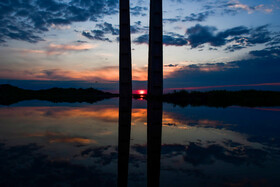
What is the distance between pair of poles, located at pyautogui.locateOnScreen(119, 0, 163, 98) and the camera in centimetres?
1644

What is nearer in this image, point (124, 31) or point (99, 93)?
point (124, 31)

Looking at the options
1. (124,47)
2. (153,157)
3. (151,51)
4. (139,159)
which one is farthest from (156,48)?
(139,159)

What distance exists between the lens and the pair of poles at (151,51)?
53.9 feet

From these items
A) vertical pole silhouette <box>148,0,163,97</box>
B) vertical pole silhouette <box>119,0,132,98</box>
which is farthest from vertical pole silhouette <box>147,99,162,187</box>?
vertical pole silhouette <box>119,0,132,98</box>

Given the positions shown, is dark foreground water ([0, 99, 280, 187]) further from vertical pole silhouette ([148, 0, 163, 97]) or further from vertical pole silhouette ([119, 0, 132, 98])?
vertical pole silhouette ([119, 0, 132, 98])

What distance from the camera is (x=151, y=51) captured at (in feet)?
55.3

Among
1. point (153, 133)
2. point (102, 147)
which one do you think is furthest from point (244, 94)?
point (102, 147)

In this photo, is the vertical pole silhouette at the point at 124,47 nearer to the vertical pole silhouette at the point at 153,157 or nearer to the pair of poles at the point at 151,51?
the pair of poles at the point at 151,51

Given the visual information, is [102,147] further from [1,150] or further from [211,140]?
[211,140]

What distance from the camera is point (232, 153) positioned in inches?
195

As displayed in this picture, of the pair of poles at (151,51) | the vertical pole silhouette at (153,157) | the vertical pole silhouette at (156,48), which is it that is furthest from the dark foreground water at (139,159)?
the pair of poles at (151,51)

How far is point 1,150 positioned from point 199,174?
4.37 meters

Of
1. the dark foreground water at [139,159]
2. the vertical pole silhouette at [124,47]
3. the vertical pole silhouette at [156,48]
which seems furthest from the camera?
A: the vertical pole silhouette at [124,47]

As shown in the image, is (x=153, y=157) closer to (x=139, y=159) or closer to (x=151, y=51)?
(x=139, y=159)
